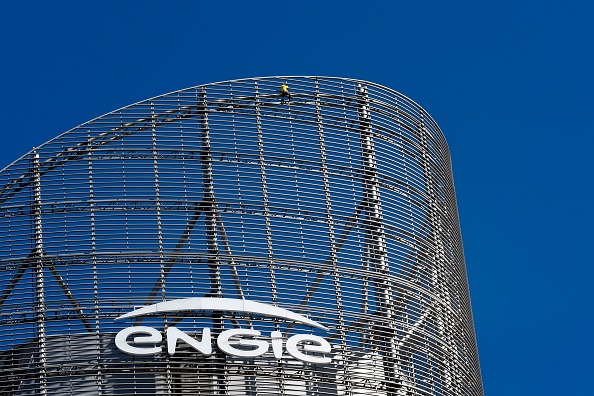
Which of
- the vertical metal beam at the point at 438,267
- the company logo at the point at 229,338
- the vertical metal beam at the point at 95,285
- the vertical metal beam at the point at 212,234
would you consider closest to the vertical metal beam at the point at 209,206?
the vertical metal beam at the point at 212,234

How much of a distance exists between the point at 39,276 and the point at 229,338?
23.1 feet

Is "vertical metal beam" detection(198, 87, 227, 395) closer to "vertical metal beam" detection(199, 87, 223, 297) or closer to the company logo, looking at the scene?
"vertical metal beam" detection(199, 87, 223, 297)

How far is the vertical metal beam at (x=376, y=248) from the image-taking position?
55.4 metres

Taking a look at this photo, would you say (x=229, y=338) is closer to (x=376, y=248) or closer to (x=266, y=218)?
(x=266, y=218)

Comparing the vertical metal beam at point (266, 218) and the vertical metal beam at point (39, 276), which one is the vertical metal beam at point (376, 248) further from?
the vertical metal beam at point (39, 276)

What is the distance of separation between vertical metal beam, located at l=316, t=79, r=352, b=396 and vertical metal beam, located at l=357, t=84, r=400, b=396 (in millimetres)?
1293

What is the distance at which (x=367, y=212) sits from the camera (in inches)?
2292

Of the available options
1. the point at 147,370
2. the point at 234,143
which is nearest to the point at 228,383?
the point at 147,370

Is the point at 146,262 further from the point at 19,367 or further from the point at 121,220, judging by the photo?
the point at 19,367

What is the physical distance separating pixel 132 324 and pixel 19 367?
13.3ft

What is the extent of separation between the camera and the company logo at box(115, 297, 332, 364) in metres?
51.8

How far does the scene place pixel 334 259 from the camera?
56.1 m

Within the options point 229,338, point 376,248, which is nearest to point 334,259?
point 376,248

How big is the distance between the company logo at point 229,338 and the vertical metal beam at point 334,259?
0.76 m
